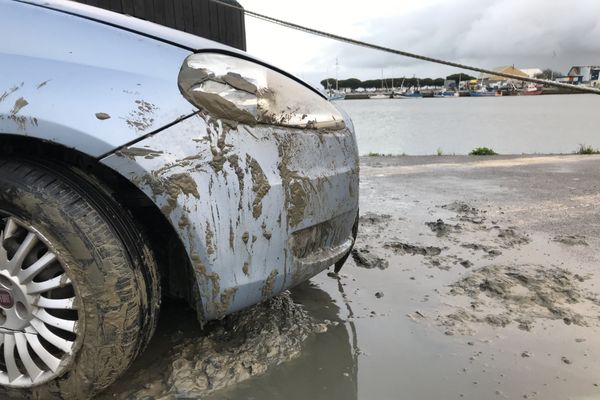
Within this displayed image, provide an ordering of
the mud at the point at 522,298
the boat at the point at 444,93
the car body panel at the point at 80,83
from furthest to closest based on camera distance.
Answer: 1. the boat at the point at 444,93
2. the mud at the point at 522,298
3. the car body panel at the point at 80,83

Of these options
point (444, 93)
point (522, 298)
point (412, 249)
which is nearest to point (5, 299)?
point (522, 298)

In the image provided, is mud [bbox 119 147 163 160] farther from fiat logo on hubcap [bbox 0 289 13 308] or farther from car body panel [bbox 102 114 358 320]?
fiat logo on hubcap [bbox 0 289 13 308]

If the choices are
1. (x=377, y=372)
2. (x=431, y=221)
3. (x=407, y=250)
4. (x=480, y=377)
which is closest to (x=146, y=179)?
(x=377, y=372)

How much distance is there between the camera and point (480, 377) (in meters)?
1.95

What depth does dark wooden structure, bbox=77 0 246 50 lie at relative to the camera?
3758 millimetres

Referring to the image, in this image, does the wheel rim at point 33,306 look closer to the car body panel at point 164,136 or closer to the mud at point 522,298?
the car body panel at point 164,136

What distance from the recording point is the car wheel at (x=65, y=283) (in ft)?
5.17

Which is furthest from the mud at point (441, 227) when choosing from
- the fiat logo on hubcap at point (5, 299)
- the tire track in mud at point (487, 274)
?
the fiat logo on hubcap at point (5, 299)

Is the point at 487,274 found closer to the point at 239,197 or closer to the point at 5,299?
the point at 239,197

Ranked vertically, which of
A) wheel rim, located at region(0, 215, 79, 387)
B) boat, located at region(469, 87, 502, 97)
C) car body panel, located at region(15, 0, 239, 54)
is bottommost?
wheel rim, located at region(0, 215, 79, 387)

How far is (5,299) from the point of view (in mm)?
1645

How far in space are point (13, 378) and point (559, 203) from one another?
15.8 ft

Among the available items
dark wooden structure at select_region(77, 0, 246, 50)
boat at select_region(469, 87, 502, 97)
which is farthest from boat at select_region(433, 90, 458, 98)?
dark wooden structure at select_region(77, 0, 246, 50)

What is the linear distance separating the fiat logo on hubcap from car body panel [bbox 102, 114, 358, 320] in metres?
0.60
